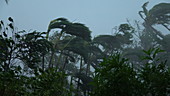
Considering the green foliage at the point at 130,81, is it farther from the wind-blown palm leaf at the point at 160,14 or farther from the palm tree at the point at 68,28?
the wind-blown palm leaf at the point at 160,14

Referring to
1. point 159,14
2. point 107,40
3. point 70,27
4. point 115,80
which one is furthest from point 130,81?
point 159,14

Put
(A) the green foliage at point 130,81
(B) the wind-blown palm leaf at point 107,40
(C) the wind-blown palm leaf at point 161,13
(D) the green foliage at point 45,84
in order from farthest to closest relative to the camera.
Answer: (C) the wind-blown palm leaf at point 161,13 < (B) the wind-blown palm leaf at point 107,40 < (D) the green foliage at point 45,84 < (A) the green foliage at point 130,81

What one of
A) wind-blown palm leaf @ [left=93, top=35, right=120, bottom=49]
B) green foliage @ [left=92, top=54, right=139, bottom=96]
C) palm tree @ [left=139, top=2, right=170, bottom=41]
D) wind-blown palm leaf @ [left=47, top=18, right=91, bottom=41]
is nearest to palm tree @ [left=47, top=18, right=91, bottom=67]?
wind-blown palm leaf @ [left=47, top=18, right=91, bottom=41]

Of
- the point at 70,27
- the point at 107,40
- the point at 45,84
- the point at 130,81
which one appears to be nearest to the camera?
the point at 130,81

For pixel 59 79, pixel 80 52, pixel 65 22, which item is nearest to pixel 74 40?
pixel 80 52

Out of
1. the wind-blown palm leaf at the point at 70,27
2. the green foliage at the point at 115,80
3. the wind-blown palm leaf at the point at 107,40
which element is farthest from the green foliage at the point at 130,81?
the wind-blown palm leaf at the point at 107,40

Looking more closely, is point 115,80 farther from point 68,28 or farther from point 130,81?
point 68,28

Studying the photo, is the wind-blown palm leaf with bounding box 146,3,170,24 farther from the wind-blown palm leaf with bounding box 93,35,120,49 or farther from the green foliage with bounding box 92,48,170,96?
the green foliage with bounding box 92,48,170,96

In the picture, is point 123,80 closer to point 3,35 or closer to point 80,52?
point 3,35

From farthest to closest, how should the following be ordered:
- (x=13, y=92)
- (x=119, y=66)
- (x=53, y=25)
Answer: (x=53, y=25) < (x=13, y=92) < (x=119, y=66)

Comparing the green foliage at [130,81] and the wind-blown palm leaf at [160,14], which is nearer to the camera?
the green foliage at [130,81]

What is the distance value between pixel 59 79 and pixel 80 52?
681 cm

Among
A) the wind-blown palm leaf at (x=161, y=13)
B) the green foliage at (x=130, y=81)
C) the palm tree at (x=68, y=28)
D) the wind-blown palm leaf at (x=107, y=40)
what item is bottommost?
the green foliage at (x=130, y=81)

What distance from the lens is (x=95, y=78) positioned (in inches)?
68.3
